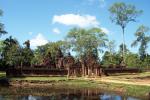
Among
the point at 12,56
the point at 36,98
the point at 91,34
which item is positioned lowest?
the point at 36,98

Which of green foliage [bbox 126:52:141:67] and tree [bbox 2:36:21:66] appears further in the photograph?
green foliage [bbox 126:52:141:67]

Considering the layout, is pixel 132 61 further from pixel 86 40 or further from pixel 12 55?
pixel 12 55

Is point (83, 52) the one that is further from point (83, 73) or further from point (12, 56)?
point (83, 73)

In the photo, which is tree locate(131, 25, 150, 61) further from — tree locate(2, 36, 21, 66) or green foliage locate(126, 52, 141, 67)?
tree locate(2, 36, 21, 66)

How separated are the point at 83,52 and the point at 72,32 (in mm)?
6891

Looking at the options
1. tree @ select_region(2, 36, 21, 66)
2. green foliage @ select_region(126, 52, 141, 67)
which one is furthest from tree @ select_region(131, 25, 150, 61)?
tree @ select_region(2, 36, 21, 66)

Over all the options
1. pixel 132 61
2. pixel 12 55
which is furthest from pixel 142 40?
pixel 12 55

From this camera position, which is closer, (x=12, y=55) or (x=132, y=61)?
(x=12, y=55)

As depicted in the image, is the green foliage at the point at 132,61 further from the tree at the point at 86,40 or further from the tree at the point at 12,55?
the tree at the point at 12,55

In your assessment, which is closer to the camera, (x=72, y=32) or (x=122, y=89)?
(x=122, y=89)

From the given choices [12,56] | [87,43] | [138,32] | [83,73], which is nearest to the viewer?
[83,73]

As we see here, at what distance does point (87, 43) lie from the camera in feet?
328

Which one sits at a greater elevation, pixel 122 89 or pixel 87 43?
pixel 87 43

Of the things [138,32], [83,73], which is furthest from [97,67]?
[138,32]
